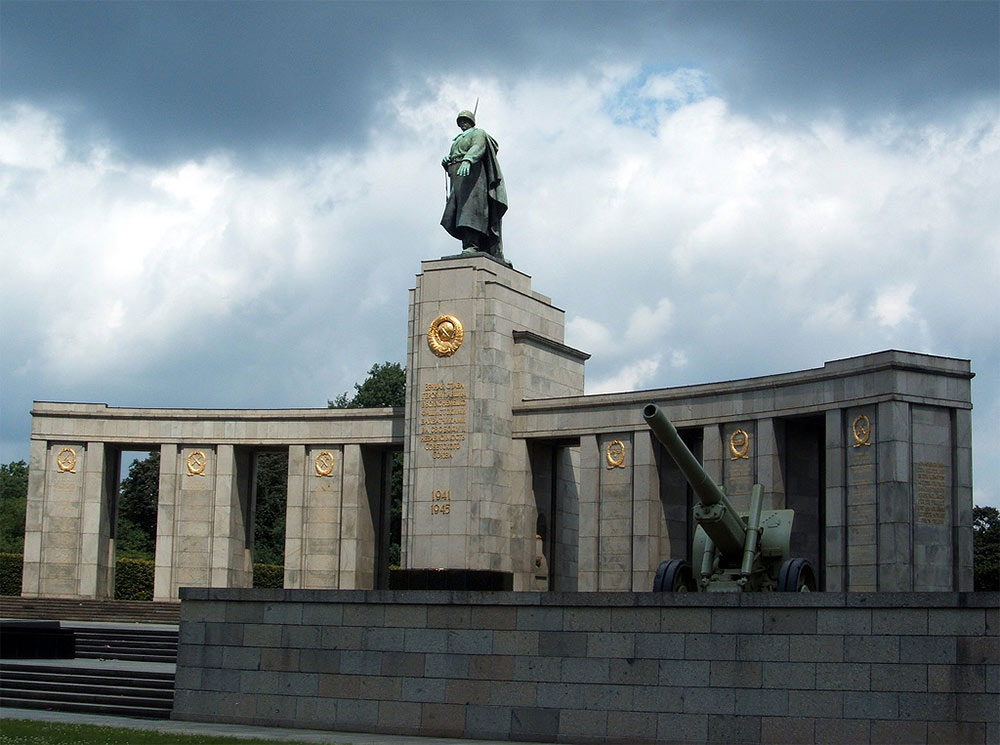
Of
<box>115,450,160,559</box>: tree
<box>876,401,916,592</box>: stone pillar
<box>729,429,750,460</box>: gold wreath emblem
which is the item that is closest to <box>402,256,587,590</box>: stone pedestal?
<box>729,429,750,460</box>: gold wreath emblem

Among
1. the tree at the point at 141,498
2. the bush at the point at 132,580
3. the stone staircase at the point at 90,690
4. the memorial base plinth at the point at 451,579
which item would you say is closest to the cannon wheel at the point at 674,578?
the stone staircase at the point at 90,690

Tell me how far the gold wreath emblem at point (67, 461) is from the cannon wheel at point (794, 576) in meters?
27.0

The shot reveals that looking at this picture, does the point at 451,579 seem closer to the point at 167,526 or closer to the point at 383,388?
the point at 167,526

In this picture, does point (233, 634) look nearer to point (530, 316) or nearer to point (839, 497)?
point (839, 497)

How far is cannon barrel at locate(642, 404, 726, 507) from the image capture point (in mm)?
21719

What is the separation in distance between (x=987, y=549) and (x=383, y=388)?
1098 inches

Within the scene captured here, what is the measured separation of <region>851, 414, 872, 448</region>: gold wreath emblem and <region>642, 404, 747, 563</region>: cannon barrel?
935 cm

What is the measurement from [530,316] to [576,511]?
225 inches

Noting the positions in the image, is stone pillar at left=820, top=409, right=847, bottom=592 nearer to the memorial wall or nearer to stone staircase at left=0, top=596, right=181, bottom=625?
the memorial wall

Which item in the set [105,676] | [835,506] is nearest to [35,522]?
[105,676]

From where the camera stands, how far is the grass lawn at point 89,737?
1864 cm

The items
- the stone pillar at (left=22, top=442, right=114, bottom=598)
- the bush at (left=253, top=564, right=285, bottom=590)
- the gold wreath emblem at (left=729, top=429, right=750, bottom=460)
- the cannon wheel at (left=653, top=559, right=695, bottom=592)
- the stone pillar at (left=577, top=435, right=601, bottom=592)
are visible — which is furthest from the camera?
the bush at (left=253, top=564, right=285, bottom=590)

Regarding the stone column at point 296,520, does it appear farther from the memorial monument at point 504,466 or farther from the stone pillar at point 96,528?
the stone pillar at point 96,528

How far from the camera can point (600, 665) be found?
20547 millimetres
